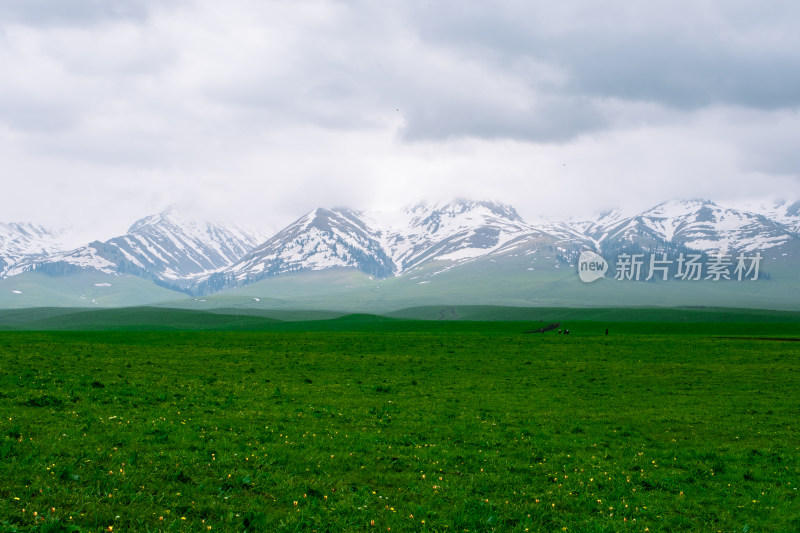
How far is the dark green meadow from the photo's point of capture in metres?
13.6

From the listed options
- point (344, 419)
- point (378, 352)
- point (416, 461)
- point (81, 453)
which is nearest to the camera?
point (81, 453)

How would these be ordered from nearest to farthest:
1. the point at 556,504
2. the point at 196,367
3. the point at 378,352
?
the point at 556,504 → the point at 196,367 → the point at 378,352

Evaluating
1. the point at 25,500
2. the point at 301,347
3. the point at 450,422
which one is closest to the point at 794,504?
the point at 450,422

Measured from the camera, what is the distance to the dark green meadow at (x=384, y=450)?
13570 mm

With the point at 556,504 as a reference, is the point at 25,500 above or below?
above

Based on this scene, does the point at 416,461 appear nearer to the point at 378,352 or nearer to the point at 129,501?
the point at 129,501

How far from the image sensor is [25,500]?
1234cm

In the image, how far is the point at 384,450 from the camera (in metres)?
20.1

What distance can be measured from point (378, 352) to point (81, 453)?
47408 mm

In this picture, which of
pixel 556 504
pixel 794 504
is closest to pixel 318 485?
pixel 556 504

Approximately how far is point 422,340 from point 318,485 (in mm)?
60601

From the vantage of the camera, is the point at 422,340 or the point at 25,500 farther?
the point at 422,340

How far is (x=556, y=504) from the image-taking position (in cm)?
1521

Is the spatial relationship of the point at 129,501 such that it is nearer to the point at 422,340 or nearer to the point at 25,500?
the point at 25,500
